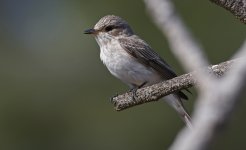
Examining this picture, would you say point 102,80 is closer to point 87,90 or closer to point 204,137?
point 87,90

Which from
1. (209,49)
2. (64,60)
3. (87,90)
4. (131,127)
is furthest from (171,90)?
(64,60)

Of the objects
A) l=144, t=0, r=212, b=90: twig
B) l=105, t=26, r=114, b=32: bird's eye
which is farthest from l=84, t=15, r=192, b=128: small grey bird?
l=144, t=0, r=212, b=90: twig

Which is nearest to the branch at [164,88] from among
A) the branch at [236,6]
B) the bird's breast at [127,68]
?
the branch at [236,6]

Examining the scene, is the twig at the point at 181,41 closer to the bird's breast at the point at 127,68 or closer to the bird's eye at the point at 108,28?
the bird's breast at the point at 127,68

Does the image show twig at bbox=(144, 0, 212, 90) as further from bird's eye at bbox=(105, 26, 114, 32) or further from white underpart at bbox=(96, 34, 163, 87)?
bird's eye at bbox=(105, 26, 114, 32)

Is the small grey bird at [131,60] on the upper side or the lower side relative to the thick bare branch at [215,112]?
lower

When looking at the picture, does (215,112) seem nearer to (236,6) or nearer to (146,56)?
(236,6)

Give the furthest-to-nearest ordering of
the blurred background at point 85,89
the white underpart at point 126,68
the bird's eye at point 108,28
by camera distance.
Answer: the blurred background at point 85,89 → the bird's eye at point 108,28 → the white underpart at point 126,68
